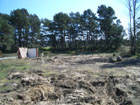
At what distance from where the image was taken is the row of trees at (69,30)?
29625mm

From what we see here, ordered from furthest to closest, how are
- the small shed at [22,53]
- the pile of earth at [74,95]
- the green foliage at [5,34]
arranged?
the green foliage at [5,34], the small shed at [22,53], the pile of earth at [74,95]

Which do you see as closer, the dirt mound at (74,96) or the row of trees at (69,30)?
the dirt mound at (74,96)

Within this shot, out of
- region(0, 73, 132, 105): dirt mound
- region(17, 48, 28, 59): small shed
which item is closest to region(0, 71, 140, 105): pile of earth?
region(0, 73, 132, 105): dirt mound

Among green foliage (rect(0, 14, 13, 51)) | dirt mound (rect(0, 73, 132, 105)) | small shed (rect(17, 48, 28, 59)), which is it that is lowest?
dirt mound (rect(0, 73, 132, 105))

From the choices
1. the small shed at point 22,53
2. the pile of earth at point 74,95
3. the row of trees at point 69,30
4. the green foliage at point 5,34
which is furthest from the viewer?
the row of trees at point 69,30

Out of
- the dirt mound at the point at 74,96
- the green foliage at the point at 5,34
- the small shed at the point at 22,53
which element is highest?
the green foliage at the point at 5,34

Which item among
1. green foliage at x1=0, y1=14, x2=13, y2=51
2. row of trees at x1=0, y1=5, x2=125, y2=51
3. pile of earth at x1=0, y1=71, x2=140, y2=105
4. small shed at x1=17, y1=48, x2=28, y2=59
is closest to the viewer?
pile of earth at x1=0, y1=71, x2=140, y2=105

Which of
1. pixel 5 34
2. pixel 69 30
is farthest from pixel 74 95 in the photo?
pixel 69 30

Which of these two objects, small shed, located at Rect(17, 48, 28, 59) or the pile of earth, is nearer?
the pile of earth

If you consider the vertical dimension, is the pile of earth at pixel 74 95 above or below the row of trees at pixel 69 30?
below

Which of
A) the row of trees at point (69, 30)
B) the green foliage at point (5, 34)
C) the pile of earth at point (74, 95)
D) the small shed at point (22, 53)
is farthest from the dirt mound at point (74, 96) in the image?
the row of trees at point (69, 30)

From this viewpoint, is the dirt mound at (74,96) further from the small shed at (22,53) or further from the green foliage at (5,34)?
the green foliage at (5,34)

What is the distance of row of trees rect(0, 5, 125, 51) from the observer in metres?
29.6

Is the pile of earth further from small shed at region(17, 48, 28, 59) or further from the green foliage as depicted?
the green foliage
